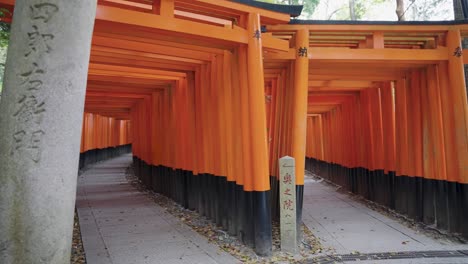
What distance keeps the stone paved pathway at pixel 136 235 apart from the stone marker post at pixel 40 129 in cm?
261

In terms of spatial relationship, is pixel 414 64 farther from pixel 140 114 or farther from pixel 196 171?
pixel 140 114

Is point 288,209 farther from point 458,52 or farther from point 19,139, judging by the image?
point 458,52

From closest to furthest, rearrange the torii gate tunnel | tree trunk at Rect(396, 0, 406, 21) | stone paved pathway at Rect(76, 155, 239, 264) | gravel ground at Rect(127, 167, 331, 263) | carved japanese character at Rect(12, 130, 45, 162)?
carved japanese character at Rect(12, 130, 45, 162) < stone paved pathway at Rect(76, 155, 239, 264) < gravel ground at Rect(127, 167, 331, 263) < the torii gate tunnel < tree trunk at Rect(396, 0, 406, 21)

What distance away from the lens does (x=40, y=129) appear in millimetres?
2096

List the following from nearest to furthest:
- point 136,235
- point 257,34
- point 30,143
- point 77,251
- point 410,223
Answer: point 30,143
point 77,251
point 257,34
point 136,235
point 410,223

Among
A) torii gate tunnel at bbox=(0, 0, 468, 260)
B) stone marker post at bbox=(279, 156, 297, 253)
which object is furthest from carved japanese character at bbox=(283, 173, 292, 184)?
torii gate tunnel at bbox=(0, 0, 468, 260)

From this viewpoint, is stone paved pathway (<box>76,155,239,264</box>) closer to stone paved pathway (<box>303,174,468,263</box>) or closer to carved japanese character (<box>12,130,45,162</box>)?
stone paved pathway (<box>303,174,468,263</box>)

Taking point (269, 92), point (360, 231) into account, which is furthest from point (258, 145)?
point (269, 92)

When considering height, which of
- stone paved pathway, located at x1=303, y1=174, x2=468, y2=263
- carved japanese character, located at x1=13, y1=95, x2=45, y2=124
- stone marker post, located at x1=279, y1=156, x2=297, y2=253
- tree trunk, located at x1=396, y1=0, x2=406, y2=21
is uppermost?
tree trunk, located at x1=396, y1=0, x2=406, y2=21

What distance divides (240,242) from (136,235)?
170 cm

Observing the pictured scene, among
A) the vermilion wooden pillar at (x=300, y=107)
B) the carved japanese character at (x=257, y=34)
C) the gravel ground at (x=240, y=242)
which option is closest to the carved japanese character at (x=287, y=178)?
the vermilion wooden pillar at (x=300, y=107)

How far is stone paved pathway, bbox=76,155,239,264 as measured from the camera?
472 cm

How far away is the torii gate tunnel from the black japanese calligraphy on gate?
2103 mm

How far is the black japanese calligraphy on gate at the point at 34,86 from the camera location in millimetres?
2082
